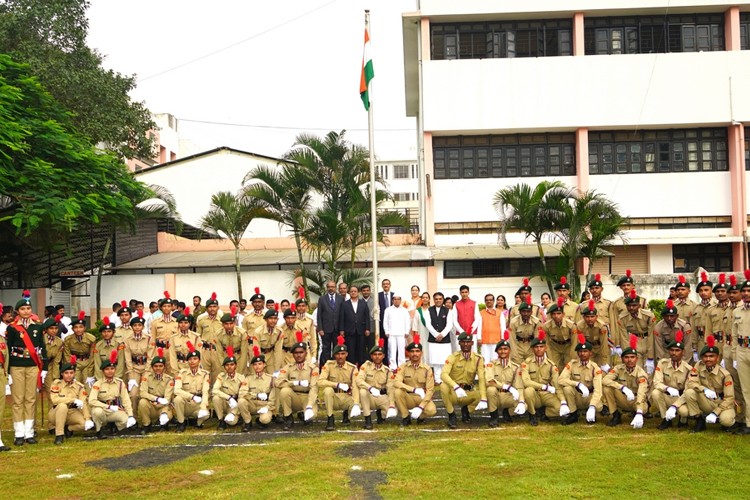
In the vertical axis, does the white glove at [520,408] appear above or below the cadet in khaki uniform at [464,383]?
below

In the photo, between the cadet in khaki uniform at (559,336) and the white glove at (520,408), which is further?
the cadet in khaki uniform at (559,336)

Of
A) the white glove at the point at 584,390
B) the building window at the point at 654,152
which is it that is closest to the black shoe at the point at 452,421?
the white glove at the point at 584,390

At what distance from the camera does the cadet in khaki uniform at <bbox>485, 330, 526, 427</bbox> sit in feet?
35.0

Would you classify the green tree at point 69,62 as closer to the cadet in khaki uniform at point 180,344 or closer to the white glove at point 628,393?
the cadet in khaki uniform at point 180,344

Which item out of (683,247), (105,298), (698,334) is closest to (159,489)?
→ (698,334)

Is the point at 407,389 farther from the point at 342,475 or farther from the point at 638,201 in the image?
the point at 638,201

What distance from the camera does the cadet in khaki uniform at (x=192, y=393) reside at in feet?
36.0

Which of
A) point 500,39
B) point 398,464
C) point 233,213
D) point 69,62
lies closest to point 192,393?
point 398,464

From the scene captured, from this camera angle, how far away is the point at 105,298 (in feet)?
82.4

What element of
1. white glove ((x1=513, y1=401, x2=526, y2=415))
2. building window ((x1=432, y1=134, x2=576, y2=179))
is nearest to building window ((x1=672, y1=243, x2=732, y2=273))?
building window ((x1=432, y1=134, x2=576, y2=179))

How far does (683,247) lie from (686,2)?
7.91m

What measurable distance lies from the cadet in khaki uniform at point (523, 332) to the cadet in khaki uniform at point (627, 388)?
5.49 feet

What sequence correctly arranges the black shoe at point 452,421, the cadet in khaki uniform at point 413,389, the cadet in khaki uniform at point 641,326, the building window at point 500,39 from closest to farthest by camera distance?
the black shoe at point 452,421 → the cadet in khaki uniform at point 413,389 → the cadet in khaki uniform at point 641,326 → the building window at point 500,39

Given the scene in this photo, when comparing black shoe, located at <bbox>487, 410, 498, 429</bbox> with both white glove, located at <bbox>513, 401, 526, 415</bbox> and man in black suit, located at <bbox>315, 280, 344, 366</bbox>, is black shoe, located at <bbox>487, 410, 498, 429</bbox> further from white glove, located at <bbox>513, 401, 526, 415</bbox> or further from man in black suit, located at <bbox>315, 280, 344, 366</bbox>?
man in black suit, located at <bbox>315, 280, 344, 366</bbox>
